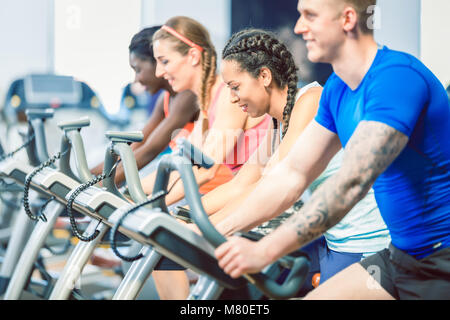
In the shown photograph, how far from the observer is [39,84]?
3303mm

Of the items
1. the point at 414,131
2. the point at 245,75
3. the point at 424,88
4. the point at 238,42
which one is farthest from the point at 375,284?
the point at 238,42

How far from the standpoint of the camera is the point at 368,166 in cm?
114

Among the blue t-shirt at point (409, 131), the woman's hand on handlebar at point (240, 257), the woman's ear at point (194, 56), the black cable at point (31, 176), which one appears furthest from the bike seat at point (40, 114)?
the woman's hand on handlebar at point (240, 257)

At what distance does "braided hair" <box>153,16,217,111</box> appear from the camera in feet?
7.74

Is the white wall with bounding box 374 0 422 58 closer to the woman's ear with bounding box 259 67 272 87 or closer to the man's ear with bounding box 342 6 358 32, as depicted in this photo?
the woman's ear with bounding box 259 67 272 87

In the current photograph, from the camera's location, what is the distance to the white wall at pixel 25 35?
8.96 feet

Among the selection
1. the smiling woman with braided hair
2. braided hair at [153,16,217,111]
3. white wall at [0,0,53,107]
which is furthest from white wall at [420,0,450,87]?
white wall at [0,0,53,107]

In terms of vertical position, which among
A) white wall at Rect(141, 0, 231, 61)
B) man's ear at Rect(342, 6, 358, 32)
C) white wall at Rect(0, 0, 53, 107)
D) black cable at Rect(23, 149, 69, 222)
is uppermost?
man's ear at Rect(342, 6, 358, 32)

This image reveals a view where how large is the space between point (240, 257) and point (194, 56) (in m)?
1.39

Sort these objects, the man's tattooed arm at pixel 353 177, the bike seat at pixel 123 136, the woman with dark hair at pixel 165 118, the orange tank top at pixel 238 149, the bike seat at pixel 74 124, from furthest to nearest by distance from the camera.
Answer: the woman with dark hair at pixel 165 118 → the orange tank top at pixel 238 149 → the bike seat at pixel 74 124 → the bike seat at pixel 123 136 → the man's tattooed arm at pixel 353 177

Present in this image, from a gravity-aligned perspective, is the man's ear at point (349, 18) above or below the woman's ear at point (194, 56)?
above

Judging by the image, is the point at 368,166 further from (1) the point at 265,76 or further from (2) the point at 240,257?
(1) the point at 265,76

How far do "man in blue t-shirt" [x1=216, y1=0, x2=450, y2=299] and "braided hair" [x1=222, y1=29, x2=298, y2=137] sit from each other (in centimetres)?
34

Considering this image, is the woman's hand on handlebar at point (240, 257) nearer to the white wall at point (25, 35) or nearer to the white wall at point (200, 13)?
the white wall at point (200, 13)
